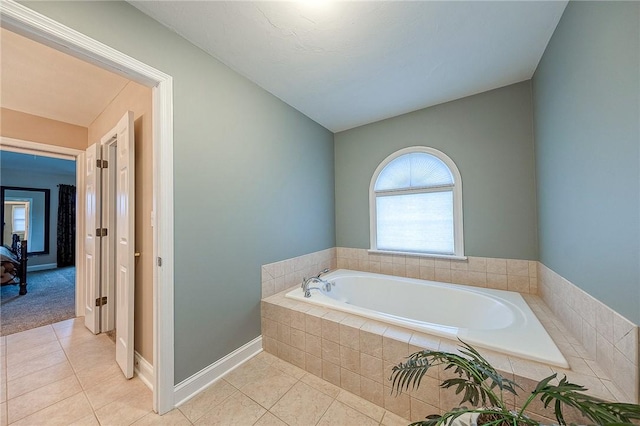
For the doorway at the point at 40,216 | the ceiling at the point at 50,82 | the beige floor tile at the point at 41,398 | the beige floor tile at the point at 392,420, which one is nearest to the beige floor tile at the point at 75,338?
the beige floor tile at the point at 41,398

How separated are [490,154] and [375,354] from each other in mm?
2095

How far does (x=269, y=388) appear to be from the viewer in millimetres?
1547

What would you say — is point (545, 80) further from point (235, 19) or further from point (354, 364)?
point (354, 364)

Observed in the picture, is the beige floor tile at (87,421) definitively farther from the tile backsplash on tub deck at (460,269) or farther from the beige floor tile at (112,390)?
the tile backsplash on tub deck at (460,269)

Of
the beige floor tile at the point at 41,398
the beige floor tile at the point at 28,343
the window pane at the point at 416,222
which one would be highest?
the window pane at the point at 416,222

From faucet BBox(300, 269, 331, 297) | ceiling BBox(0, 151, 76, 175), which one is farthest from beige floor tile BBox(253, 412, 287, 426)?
ceiling BBox(0, 151, 76, 175)

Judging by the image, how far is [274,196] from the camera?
217 cm

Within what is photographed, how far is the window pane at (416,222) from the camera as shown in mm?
2412

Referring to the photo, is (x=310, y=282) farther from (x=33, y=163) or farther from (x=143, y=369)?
(x=33, y=163)

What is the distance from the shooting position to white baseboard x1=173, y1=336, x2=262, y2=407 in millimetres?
1439

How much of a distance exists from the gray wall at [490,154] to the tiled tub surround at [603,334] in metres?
0.65

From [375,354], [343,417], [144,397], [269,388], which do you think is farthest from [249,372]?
[375,354]

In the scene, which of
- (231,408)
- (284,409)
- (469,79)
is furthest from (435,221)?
(231,408)

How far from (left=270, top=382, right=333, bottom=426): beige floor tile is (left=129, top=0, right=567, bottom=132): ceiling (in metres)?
2.40
